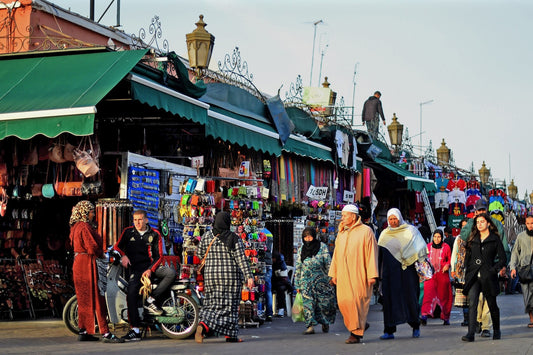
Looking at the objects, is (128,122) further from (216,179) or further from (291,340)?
Result: (291,340)

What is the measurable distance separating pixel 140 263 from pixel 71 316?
3.97 ft

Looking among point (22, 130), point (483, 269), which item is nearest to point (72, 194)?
point (22, 130)

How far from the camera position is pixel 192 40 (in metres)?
13.6

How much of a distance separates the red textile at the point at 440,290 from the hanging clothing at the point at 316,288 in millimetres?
2936

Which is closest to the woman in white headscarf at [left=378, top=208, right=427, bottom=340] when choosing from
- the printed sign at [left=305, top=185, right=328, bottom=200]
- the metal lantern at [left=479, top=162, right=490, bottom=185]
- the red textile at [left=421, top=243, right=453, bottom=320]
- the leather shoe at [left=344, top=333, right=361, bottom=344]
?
the leather shoe at [left=344, top=333, right=361, bottom=344]

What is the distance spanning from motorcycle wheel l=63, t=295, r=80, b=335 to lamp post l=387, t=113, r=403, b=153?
1653 centimetres

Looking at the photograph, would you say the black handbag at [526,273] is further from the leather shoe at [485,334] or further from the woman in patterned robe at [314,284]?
the woman in patterned robe at [314,284]

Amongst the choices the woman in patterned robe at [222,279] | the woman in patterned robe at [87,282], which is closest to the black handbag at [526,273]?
the woman in patterned robe at [222,279]

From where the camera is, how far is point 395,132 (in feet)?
85.8

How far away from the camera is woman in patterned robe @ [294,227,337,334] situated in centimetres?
1228

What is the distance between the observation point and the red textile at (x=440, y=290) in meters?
14.7

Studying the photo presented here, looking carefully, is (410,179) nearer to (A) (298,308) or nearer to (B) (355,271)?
(A) (298,308)

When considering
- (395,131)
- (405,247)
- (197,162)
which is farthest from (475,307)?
(395,131)

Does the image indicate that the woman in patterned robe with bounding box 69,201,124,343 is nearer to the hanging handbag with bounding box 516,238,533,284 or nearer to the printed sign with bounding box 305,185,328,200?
the hanging handbag with bounding box 516,238,533,284
